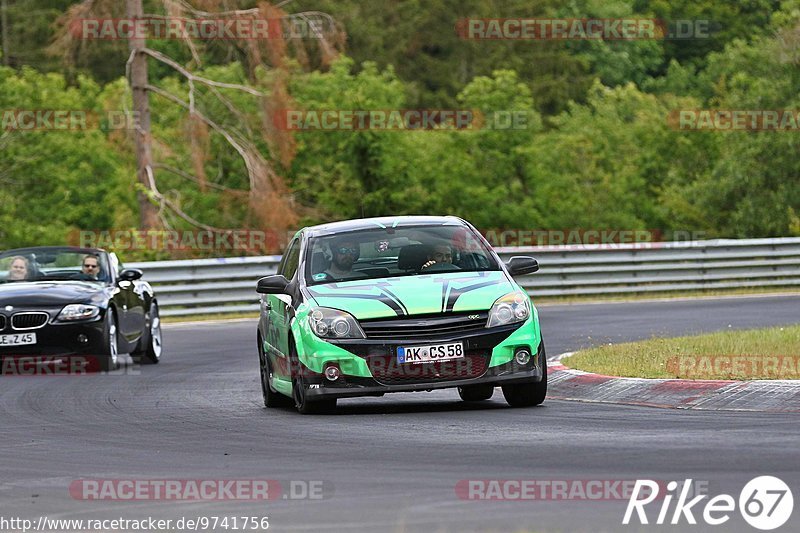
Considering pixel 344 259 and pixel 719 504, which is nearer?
pixel 719 504

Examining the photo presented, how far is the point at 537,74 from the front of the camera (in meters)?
95.2

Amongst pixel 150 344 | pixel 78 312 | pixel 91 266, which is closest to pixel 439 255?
pixel 78 312

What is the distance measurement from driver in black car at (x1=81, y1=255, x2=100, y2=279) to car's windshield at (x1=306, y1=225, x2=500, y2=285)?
20.7 feet

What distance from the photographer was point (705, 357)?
15094mm

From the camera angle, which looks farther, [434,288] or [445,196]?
[445,196]

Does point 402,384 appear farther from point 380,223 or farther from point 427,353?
point 380,223

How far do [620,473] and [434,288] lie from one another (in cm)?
429

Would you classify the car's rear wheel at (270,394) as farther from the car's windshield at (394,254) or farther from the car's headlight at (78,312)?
the car's headlight at (78,312)

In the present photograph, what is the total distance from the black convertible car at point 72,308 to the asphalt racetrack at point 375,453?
2.09 metres

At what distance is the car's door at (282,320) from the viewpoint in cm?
1362

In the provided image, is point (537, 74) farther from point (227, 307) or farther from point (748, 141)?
point (227, 307)

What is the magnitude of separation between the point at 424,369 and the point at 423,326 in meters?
0.31

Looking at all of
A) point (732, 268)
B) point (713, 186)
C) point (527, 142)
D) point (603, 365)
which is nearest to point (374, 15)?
point (527, 142)

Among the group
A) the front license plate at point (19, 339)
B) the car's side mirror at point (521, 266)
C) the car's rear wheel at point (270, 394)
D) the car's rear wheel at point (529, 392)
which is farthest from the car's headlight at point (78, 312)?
the car's rear wheel at point (529, 392)
